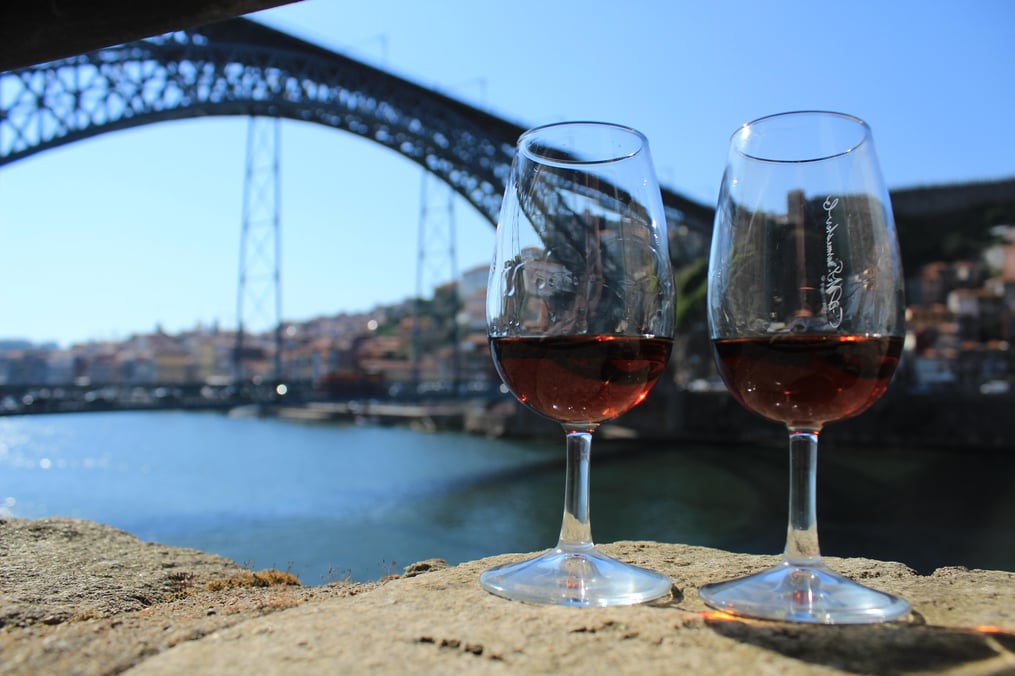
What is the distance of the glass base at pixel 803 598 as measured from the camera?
67 cm

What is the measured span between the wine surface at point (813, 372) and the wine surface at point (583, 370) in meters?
0.09

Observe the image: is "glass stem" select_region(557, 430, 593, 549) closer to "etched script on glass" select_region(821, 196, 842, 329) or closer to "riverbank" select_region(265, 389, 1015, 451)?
"etched script on glass" select_region(821, 196, 842, 329)

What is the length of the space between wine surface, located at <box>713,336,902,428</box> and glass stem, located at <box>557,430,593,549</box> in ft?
0.55

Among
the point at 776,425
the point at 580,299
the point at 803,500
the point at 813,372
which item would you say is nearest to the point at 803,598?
the point at 803,500

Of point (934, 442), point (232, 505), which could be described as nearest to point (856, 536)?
point (232, 505)

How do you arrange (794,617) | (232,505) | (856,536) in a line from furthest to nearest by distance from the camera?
(232,505)
(856,536)
(794,617)

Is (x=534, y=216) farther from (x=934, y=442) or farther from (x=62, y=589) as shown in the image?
Answer: (x=934, y=442)

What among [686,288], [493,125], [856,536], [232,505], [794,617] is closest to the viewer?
[794,617]

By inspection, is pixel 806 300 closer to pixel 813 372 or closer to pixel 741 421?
pixel 813 372

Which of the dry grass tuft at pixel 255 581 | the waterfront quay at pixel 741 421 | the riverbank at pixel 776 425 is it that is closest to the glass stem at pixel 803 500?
the dry grass tuft at pixel 255 581

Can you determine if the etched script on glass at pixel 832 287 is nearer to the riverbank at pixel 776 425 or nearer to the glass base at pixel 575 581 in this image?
the glass base at pixel 575 581

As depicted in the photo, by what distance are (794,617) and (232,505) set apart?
11.7 metres

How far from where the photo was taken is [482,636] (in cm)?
60

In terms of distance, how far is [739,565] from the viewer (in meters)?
0.97
